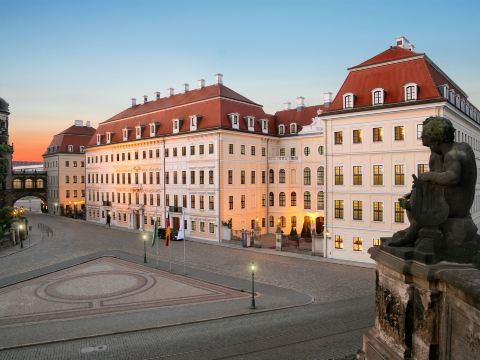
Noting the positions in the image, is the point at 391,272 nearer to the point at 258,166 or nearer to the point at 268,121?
the point at 258,166

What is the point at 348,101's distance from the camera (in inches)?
1284

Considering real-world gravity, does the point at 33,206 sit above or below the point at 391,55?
below

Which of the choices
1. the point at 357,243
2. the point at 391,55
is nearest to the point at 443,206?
the point at 357,243

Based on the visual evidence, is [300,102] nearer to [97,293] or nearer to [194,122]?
[194,122]

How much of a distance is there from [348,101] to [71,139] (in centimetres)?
6458

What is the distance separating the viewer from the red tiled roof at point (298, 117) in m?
52.2

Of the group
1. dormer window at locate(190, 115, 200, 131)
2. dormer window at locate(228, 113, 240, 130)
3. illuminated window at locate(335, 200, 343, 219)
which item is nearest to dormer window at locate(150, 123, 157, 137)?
dormer window at locate(190, 115, 200, 131)

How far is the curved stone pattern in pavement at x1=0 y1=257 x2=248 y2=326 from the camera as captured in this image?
20.4 meters

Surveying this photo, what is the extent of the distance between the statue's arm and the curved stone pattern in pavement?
1785 cm

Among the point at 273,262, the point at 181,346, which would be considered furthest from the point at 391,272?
the point at 273,262

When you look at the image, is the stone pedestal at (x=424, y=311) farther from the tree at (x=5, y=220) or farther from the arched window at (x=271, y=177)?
the arched window at (x=271, y=177)

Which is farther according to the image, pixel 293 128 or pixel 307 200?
pixel 293 128

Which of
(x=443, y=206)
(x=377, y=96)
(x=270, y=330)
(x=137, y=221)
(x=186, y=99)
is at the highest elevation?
(x=186, y=99)

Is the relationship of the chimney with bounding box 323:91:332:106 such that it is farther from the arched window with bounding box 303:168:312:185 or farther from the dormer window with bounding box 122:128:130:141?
the dormer window with bounding box 122:128:130:141
